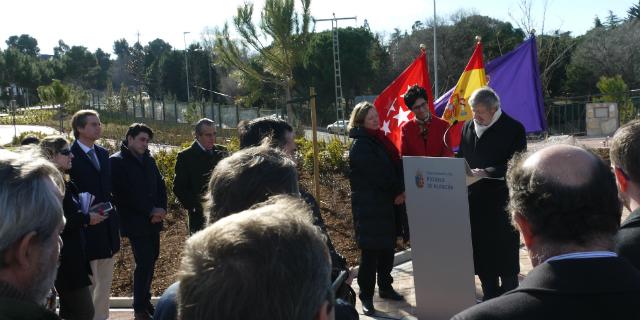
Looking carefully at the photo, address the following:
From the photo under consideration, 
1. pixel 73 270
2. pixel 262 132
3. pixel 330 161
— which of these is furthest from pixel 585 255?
pixel 330 161

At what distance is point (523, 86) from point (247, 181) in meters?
5.65

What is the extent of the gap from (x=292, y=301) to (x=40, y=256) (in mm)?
884

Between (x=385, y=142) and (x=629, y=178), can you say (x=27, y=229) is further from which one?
(x=385, y=142)

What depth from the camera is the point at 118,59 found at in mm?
101062

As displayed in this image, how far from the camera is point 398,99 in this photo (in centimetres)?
718

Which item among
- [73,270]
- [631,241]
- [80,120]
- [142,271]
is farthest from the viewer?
[142,271]

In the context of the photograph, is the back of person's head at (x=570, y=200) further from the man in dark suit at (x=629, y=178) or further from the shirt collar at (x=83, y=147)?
the shirt collar at (x=83, y=147)

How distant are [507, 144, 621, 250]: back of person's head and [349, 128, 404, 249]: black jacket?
11.5 ft

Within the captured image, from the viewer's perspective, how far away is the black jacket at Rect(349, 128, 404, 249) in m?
5.32

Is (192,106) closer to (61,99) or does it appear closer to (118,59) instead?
(61,99)

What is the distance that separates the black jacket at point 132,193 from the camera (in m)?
5.59

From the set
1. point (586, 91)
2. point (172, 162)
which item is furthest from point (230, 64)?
point (172, 162)

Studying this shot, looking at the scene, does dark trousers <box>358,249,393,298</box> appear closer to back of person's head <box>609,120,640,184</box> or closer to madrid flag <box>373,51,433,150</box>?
madrid flag <box>373,51,433,150</box>

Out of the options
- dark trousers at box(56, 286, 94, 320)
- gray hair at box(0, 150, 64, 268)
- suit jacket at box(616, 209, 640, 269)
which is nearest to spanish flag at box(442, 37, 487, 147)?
→ dark trousers at box(56, 286, 94, 320)
